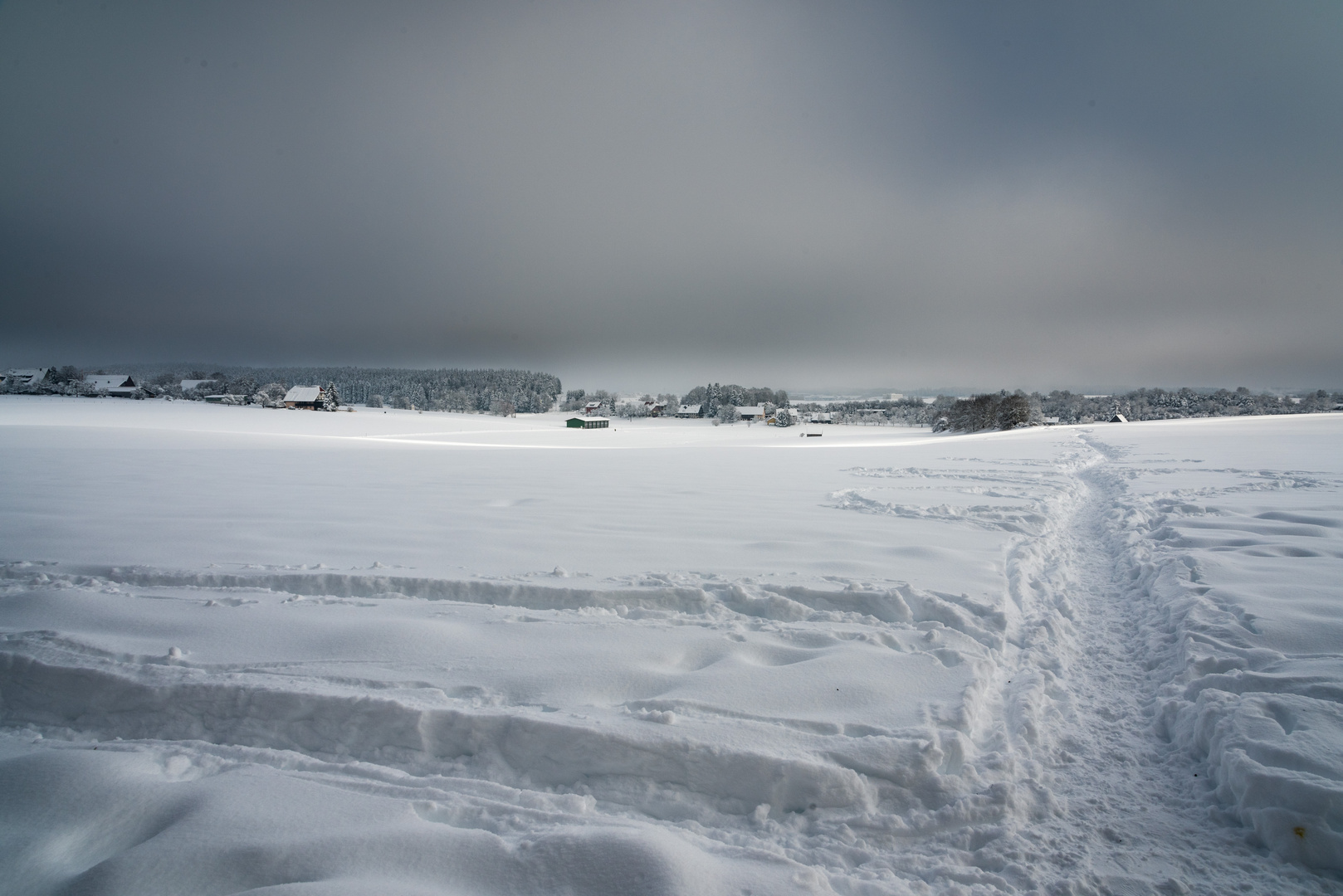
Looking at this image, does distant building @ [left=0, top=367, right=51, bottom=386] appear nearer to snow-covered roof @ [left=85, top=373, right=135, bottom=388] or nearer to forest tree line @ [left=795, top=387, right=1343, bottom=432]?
snow-covered roof @ [left=85, top=373, right=135, bottom=388]

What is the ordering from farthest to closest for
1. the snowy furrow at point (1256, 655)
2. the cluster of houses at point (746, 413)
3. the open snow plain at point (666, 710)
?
the cluster of houses at point (746, 413) < the snowy furrow at point (1256, 655) < the open snow plain at point (666, 710)

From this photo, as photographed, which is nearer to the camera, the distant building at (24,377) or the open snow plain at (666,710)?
the open snow plain at (666,710)

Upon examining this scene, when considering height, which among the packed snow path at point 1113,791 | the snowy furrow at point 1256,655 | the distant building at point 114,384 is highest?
the distant building at point 114,384

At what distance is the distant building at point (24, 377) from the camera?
51.6 meters

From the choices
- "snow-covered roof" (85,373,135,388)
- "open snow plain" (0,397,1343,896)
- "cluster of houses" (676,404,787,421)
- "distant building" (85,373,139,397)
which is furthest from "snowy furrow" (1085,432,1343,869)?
"cluster of houses" (676,404,787,421)

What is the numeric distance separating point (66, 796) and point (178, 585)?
3.17m

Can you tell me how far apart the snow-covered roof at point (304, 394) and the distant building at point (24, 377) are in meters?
19.6

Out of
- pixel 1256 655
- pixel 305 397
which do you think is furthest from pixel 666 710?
pixel 305 397

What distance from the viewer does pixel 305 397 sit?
6331 cm

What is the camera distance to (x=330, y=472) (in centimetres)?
1381

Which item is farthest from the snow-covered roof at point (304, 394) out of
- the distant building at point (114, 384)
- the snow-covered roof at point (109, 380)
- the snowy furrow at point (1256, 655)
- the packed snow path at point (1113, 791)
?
the packed snow path at point (1113, 791)

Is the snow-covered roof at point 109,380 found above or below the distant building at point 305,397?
above

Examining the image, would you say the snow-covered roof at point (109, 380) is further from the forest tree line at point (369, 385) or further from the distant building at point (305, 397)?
the distant building at point (305, 397)

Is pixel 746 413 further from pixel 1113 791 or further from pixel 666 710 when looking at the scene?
pixel 1113 791
